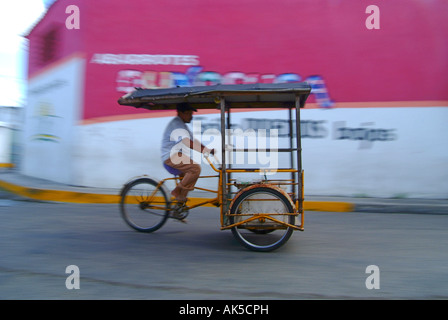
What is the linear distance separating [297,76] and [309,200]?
2.73 m

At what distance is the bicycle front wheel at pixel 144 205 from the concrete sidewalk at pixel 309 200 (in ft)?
5.00

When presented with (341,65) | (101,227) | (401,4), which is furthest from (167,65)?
(401,4)

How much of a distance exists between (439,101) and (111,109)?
22.9 feet

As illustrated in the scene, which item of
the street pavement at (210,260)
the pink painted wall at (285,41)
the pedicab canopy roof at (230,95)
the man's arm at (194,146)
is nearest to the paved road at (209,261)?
the street pavement at (210,260)

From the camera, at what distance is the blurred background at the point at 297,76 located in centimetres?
811

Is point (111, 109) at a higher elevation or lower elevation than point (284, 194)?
higher

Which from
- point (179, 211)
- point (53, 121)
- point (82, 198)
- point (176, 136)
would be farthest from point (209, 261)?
point (53, 121)

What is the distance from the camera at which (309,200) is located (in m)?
7.45

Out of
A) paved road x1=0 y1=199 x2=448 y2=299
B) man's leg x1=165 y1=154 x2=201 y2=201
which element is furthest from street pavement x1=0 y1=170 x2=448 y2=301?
man's leg x1=165 y1=154 x2=201 y2=201

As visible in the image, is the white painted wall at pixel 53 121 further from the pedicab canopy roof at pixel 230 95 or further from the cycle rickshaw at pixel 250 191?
the cycle rickshaw at pixel 250 191

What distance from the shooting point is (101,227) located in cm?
544

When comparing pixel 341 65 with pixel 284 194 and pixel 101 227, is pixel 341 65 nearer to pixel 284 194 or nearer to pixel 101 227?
pixel 284 194

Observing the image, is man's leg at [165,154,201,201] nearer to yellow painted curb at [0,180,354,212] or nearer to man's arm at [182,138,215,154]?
man's arm at [182,138,215,154]

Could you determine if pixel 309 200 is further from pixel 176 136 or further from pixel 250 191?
pixel 176 136
